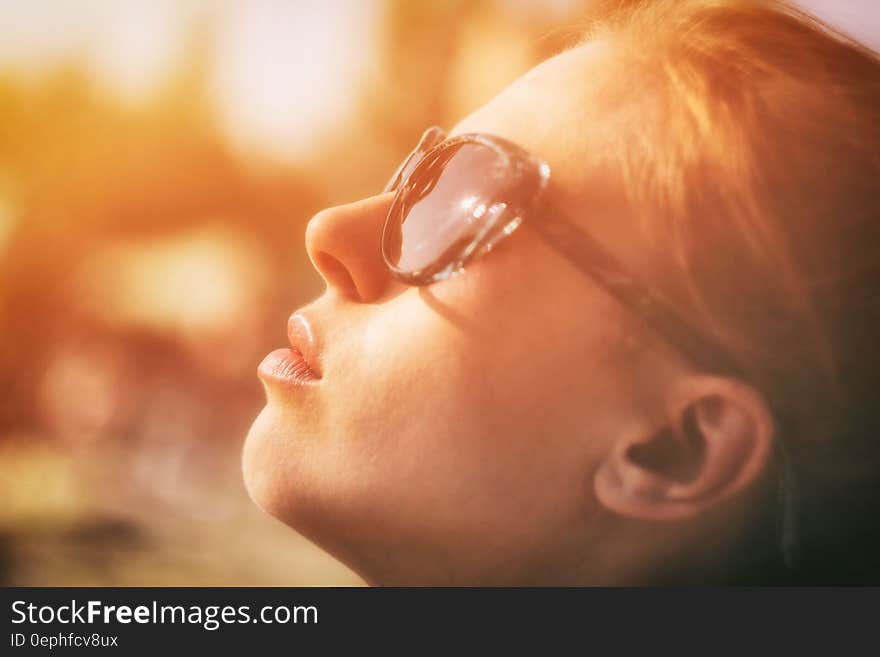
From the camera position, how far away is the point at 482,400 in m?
0.76

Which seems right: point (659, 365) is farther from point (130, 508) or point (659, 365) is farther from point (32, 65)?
point (32, 65)

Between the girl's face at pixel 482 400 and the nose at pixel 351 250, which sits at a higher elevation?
the nose at pixel 351 250

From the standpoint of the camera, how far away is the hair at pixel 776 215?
75 centimetres

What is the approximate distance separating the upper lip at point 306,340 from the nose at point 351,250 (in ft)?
0.15

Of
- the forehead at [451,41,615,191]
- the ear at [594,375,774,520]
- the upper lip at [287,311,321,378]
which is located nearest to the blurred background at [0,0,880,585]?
the forehead at [451,41,615,191]

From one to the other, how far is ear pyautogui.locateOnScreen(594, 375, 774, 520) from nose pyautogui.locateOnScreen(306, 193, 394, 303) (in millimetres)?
278


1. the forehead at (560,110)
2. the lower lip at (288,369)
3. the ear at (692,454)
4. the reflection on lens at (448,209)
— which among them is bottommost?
the ear at (692,454)

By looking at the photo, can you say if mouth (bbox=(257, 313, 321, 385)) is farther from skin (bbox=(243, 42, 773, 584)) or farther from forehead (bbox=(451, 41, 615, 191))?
forehead (bbox=(451, 41, 615, 191))

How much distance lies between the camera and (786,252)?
0.76 metres

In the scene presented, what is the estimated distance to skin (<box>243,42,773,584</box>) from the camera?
2.48ft

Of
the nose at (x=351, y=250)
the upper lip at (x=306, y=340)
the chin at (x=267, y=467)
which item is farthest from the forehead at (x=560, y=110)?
the chin at (x=267, y=467)

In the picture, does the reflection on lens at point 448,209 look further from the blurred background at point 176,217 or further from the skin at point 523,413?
the blurred background at point 176,217

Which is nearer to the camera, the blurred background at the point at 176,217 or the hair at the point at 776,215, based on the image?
the hair at the point at 776,215

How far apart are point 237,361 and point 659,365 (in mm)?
617
